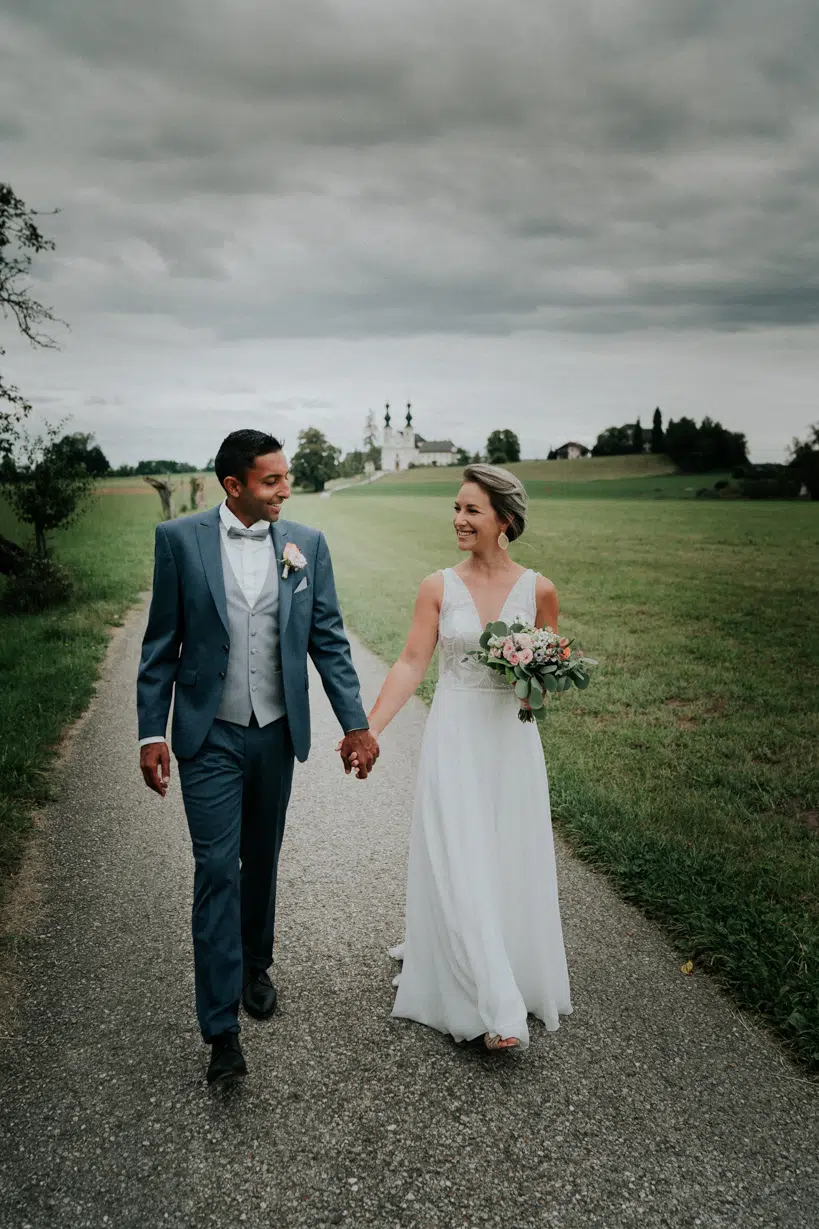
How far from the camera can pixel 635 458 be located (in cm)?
7569

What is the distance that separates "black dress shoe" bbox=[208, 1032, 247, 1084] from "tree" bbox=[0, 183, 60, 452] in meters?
15.1

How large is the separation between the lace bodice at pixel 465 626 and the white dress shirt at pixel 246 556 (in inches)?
33.9

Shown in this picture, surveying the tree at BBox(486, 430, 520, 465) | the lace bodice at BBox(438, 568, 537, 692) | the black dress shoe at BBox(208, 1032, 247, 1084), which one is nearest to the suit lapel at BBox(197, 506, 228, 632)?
the lace bodice at BBox(438, 568, 537, 692)

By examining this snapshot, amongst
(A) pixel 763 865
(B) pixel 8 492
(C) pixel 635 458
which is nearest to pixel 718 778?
(A) pixel 763 865

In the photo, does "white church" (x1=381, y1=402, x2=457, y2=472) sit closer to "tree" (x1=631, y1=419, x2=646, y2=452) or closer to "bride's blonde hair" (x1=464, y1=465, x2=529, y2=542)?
"tree" (x1=631, y1=419, x2=646, y2=452)

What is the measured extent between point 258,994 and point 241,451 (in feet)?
8.18

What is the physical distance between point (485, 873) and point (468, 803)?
1.01 ft

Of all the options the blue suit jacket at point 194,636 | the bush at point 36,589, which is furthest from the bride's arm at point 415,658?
the bush at point 36,589

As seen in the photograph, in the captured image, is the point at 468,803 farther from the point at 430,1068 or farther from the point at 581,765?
the point at 581,765

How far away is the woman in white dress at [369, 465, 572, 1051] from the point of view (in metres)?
3.48

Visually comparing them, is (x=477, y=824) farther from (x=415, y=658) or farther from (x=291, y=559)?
(x=291, y=559)

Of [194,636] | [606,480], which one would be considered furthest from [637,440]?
[194,636]

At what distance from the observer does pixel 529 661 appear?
340cm

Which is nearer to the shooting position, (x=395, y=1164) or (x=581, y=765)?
(x=395, y=1164)
